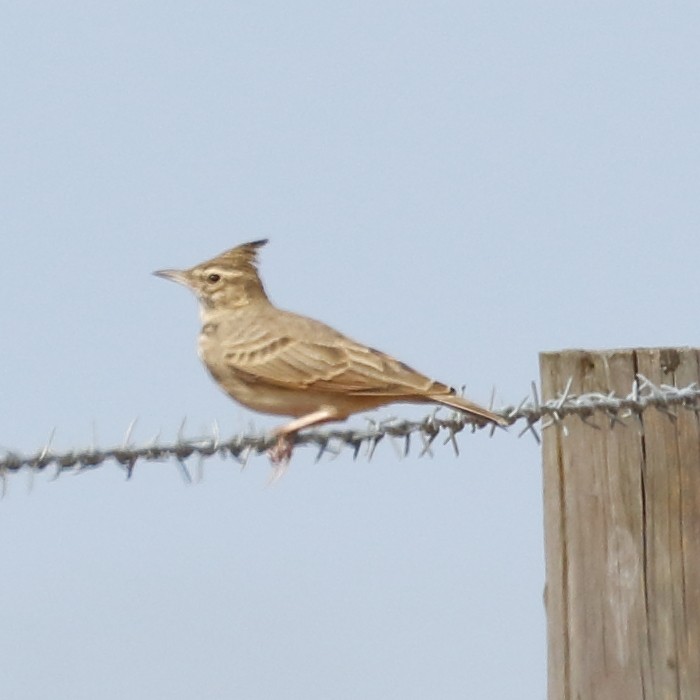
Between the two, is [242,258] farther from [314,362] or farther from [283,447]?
[283,447]

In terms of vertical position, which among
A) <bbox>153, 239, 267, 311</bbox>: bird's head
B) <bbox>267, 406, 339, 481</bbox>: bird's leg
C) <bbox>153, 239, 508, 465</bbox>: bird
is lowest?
<bbox>267, 406, 339, 481</bbox>: bird's leg

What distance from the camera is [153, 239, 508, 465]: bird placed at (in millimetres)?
7289

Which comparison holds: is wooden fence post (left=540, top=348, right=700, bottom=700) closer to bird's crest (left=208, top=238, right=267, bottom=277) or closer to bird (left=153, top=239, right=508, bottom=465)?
bird (left=153, top=239, right=508, bottom=465)

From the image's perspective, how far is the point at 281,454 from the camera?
22.3 feet

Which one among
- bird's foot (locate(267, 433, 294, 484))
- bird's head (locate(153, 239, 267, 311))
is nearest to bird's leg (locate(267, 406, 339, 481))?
bird's foot (locate(267, 433, 294, 484))

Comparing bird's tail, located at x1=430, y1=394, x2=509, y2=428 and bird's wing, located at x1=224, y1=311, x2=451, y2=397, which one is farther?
bird's wing, located at x1=224, y1=311, x2=451, y2=397

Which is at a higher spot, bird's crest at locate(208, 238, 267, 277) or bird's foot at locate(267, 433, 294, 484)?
bird's crest at locate(208, 238, 267, 277)

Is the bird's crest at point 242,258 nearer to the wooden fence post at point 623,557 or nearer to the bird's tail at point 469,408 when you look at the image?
the bird's tail at point 469,408

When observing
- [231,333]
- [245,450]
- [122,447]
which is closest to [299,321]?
[231,333]

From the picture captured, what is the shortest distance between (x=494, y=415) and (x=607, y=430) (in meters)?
0.58

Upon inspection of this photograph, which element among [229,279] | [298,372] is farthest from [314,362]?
[229,279]

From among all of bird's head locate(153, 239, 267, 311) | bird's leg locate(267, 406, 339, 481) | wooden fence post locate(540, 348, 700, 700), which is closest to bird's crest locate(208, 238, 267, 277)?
bird's head locate(153, 239, 267, 311)

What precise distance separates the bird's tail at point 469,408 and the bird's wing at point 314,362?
9 centimetres

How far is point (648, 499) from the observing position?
5859 millimetres
